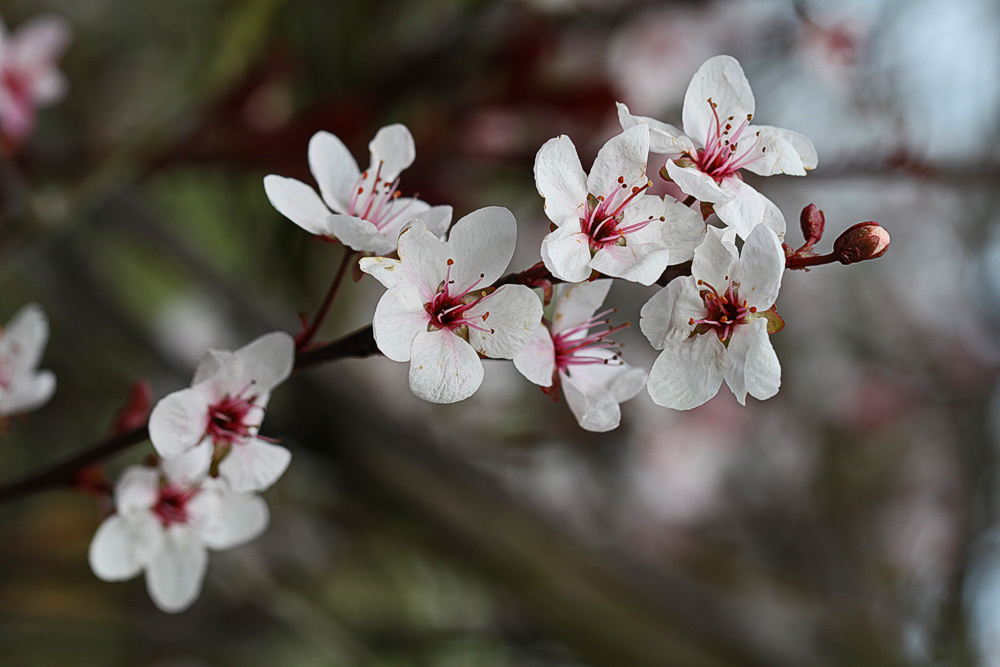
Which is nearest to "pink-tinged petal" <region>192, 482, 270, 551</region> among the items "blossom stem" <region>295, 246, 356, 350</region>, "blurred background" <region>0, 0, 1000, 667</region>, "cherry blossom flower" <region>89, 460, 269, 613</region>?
"cherry blossom flower" <region>89, 460, 269, 613</region>

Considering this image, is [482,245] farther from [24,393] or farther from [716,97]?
[24,393]

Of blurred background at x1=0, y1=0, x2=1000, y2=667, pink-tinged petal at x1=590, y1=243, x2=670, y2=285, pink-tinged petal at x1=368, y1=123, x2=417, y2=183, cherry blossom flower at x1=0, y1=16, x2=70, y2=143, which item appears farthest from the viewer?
blurred background at x1=0, y1=0, x2=1000, y2=667

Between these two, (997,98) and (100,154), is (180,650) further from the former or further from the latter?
(997,98)

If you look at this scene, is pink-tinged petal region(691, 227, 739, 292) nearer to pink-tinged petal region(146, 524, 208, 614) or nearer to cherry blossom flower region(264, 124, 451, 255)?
cherry blossom flower region(264, 124, 451, 255)

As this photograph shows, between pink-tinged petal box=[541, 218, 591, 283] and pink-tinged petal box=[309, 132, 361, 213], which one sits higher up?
pink-tinged petal box=[309, 132, 361, 213]

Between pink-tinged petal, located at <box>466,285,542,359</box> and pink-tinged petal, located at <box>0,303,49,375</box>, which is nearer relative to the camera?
pink-tinged petal, located at <box>466,285,542,359</box>

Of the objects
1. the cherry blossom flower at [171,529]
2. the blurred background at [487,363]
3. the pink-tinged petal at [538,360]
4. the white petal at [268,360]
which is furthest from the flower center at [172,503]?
the blurred background at [487,363]

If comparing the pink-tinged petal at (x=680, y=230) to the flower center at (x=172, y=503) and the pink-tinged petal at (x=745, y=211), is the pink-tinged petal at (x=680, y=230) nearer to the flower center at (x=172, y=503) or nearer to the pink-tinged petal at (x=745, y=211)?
the pink-tinged petal at (x=745, y=211)

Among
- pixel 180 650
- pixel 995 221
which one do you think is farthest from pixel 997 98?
pixel 180 650
